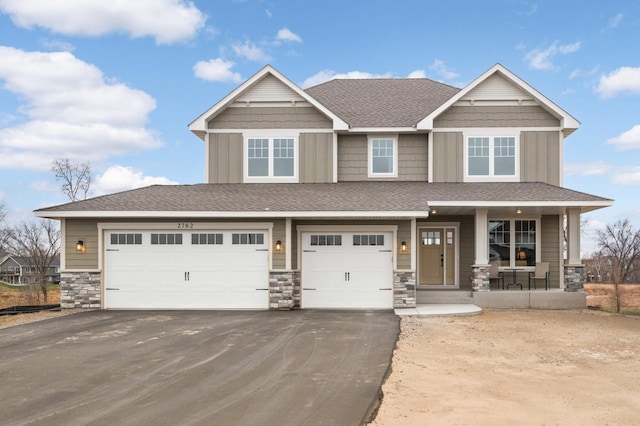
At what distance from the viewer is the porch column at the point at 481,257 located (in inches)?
601

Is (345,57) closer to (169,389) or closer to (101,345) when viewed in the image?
(101,345)

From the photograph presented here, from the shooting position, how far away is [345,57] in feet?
79.2

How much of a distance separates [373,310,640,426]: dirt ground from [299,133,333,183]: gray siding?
20.9 feet

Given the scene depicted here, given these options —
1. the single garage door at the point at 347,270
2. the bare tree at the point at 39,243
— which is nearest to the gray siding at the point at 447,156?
the single garage door at the point at 347,270

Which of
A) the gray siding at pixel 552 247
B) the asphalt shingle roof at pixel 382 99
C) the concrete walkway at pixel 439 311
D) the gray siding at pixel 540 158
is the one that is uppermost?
the asphalt shingle roof at pixel 382 99

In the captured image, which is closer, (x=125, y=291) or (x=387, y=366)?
(x=387, y=366)

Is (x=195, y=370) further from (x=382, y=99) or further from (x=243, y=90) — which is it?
(x=382, y=99)

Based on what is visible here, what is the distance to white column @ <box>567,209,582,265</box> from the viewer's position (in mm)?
15453

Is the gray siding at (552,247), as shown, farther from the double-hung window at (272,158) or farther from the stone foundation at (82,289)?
the stone foundation at (82,289)

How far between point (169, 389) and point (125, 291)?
8.92m

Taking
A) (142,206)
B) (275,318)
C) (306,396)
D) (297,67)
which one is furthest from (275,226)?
(297,67)

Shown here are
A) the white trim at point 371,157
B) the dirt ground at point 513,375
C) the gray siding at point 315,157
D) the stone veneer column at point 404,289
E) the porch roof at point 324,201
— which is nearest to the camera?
the dirt ground at point 513,375

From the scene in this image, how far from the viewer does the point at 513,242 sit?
55.5 ft

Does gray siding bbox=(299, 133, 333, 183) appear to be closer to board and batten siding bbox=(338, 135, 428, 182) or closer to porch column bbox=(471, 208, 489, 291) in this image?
board and batten siding bbox=(338, 135, 428, 182)
